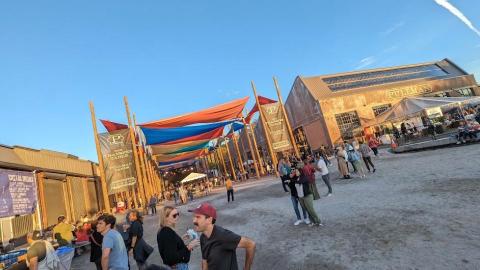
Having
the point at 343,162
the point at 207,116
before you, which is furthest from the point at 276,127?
the point at 343,162

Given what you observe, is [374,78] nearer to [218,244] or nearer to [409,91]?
[409,91]

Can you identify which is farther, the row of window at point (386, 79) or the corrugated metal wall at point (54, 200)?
the row of window at point (386, 79)

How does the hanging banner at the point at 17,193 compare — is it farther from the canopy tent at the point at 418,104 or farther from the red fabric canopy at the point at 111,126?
the canopy tent at the point at 418,104

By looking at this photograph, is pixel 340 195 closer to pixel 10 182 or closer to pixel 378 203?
pixel 378 203

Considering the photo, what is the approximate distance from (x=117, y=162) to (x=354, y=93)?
2258 cm

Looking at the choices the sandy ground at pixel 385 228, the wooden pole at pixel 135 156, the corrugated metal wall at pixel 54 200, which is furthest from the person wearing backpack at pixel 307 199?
the corrugated metal wall at pixel 54 200

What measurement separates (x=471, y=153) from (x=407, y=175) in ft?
10.7

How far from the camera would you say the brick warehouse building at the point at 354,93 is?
25.3 meters

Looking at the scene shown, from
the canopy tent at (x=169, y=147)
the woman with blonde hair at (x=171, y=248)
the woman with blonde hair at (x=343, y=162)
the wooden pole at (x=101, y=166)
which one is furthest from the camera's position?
the canopy tent at (x=169, y=147)

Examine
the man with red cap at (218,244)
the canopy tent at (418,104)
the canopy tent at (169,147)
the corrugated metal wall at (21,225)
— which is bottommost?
the man with red cap at (218,244)

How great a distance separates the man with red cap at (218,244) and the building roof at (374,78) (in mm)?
24558

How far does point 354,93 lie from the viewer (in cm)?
2644

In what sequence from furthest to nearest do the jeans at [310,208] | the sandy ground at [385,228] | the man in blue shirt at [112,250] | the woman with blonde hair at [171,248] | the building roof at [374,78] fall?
1. the building roof at [374,78]
2. the jeans at [310,208]
3. the sandy ground at [385,228]
4. the man in blue shirt at [112,250]
5. the woman with blonde hair at [171,248]

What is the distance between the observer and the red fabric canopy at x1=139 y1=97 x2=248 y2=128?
15.1 metres
